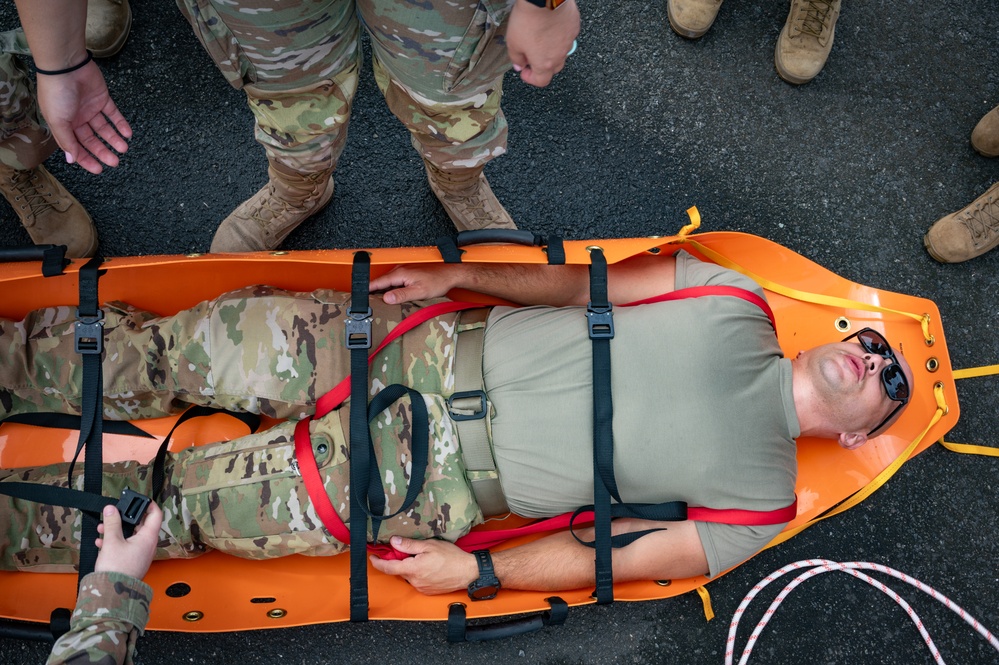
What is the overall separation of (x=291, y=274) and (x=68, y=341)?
0.66 metres

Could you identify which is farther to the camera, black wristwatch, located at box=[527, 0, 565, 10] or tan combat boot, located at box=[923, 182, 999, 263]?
tan combat boot, located at box=[923, 182, 999, 263]

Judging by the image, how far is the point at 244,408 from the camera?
2.18 m

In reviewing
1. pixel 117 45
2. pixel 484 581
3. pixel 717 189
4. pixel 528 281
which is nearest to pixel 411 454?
pixel 484 581

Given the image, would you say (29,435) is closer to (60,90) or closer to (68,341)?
(68,341)

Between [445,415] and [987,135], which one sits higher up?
[987,135]

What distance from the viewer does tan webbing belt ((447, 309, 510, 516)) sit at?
6.98 ft

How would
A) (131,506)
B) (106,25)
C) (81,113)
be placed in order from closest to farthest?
(81,113)
(131,506)
(106,25)

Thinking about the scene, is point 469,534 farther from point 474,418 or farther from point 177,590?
point 177,590

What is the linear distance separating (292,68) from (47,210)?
1.34m

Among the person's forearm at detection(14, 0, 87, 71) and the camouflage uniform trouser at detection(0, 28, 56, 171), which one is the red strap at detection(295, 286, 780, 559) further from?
the camouflage uniform trouser at detection(0, 28, 56, 171)

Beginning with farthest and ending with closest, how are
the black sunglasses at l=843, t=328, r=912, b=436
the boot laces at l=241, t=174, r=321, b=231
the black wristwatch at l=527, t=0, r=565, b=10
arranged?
1. the boot laces at l=241, t=174, r=321, b=231
2. the black sunglasses at l=843, t=328, r=912, b=436
3. the black wristwatch at l=527, t=0, r=565, b=10

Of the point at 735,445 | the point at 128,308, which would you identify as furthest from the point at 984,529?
the point at 128,308

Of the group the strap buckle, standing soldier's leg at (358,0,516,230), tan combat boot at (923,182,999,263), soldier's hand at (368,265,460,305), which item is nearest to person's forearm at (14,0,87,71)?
standing soldier's leg at (358,0,516,230)

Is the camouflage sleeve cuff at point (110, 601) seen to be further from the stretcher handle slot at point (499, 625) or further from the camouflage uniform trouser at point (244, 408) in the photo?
the stretcher handle slot at point (499, 625)
